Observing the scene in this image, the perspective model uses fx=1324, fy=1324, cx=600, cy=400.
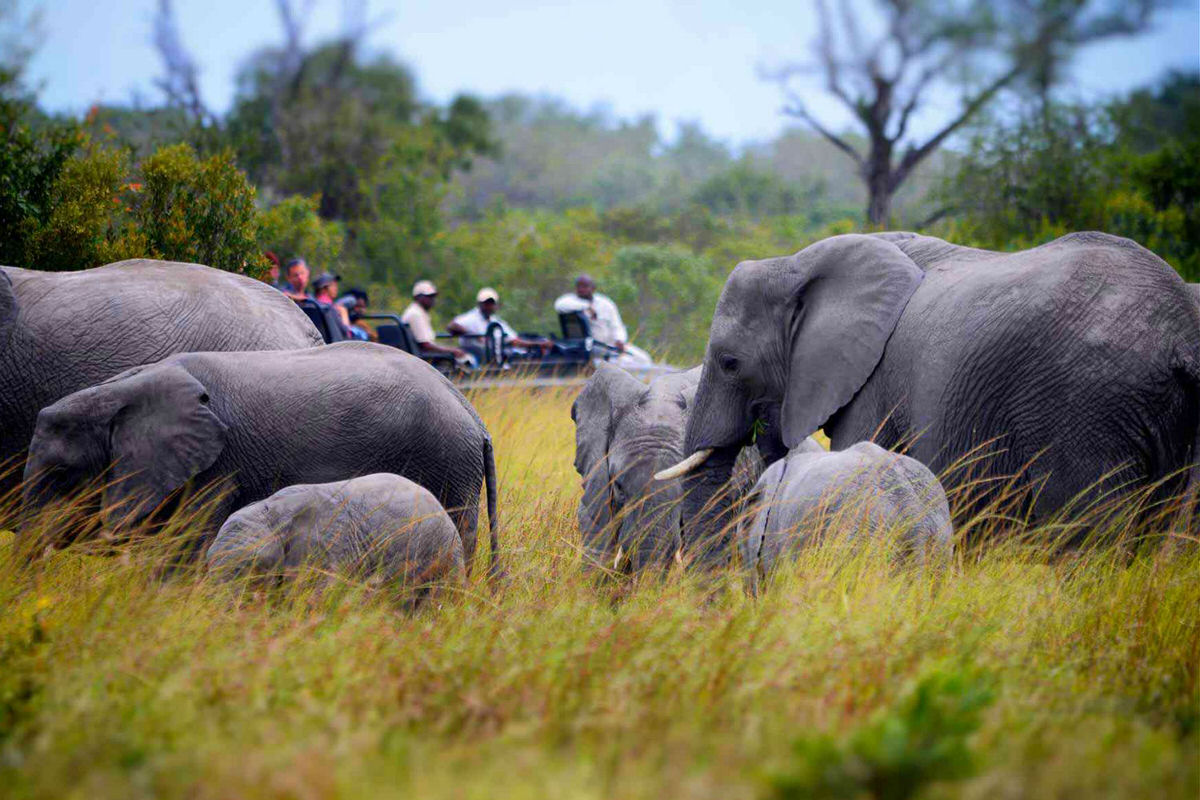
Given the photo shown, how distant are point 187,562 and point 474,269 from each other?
812 inches

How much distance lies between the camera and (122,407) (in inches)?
207

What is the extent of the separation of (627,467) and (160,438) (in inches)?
76.8

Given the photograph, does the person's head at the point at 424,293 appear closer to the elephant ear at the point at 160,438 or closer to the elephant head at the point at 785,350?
the elephant head at the point at 785,350

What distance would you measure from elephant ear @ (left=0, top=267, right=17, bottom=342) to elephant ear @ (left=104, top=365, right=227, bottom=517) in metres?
1.07

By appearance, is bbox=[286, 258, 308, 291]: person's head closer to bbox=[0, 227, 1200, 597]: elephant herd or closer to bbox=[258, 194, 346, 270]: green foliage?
bbox=[0, 227, 1200, 597]: elephant herd

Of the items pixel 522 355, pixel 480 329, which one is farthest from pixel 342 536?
pixel 480 329

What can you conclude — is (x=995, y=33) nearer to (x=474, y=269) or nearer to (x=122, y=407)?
(x=474, y=269)

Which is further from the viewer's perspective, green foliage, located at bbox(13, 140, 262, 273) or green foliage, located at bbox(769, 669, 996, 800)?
green foliage, located at bbox(13, 140, 262, 273)

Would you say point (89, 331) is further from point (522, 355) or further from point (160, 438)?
point (522, 355)

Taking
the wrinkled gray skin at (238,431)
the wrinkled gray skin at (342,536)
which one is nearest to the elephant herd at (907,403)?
the wrinkled gray skin at (238,431)

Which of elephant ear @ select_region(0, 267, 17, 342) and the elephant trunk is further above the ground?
elephant ear @ select_region(0, 267, 17, 342)

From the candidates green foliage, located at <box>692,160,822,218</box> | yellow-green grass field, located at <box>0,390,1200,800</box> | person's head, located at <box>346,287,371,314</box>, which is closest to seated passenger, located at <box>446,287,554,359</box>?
person's head, located at <box>346,287,371,314</box>

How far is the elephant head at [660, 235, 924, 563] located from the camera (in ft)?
19.3

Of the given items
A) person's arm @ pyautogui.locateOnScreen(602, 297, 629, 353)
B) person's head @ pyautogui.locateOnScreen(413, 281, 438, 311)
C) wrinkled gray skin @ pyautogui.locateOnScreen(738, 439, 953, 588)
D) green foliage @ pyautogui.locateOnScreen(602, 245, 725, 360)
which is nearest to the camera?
wrinkled gray skin @ pyautogui.locateOnScreen(738, 439, 953, 588)
